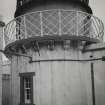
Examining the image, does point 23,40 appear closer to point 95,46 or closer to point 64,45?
point 64,45

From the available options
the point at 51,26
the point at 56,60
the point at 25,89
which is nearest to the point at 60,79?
the point at 56,60

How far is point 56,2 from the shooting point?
14234 millimetres

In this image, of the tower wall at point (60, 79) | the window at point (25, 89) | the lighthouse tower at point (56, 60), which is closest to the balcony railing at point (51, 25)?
the lighthouse tower at point (56, 60)

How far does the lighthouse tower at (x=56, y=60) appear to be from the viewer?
12625 millimetres

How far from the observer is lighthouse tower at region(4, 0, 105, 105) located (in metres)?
12.6

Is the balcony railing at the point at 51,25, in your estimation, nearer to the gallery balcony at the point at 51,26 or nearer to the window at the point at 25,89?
the gallery balcony at the point at 51,26

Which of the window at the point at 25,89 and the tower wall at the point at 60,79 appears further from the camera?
the window at the point at 25,89

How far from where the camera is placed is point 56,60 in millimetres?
12945

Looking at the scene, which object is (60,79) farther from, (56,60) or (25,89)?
(25,89)

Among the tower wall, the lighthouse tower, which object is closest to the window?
the lighthouse tower

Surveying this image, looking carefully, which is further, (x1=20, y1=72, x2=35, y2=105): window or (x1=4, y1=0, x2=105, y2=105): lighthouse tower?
(x1=20, y1=72, x2=35, y2=105): window

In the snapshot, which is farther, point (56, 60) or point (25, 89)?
point (25, 89)

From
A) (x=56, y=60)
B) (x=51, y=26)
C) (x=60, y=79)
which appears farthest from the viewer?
(x=51, y=26)

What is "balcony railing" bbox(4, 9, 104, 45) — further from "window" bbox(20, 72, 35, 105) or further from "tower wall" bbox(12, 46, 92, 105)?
"window" bbox(20, 72, 35, 105)
